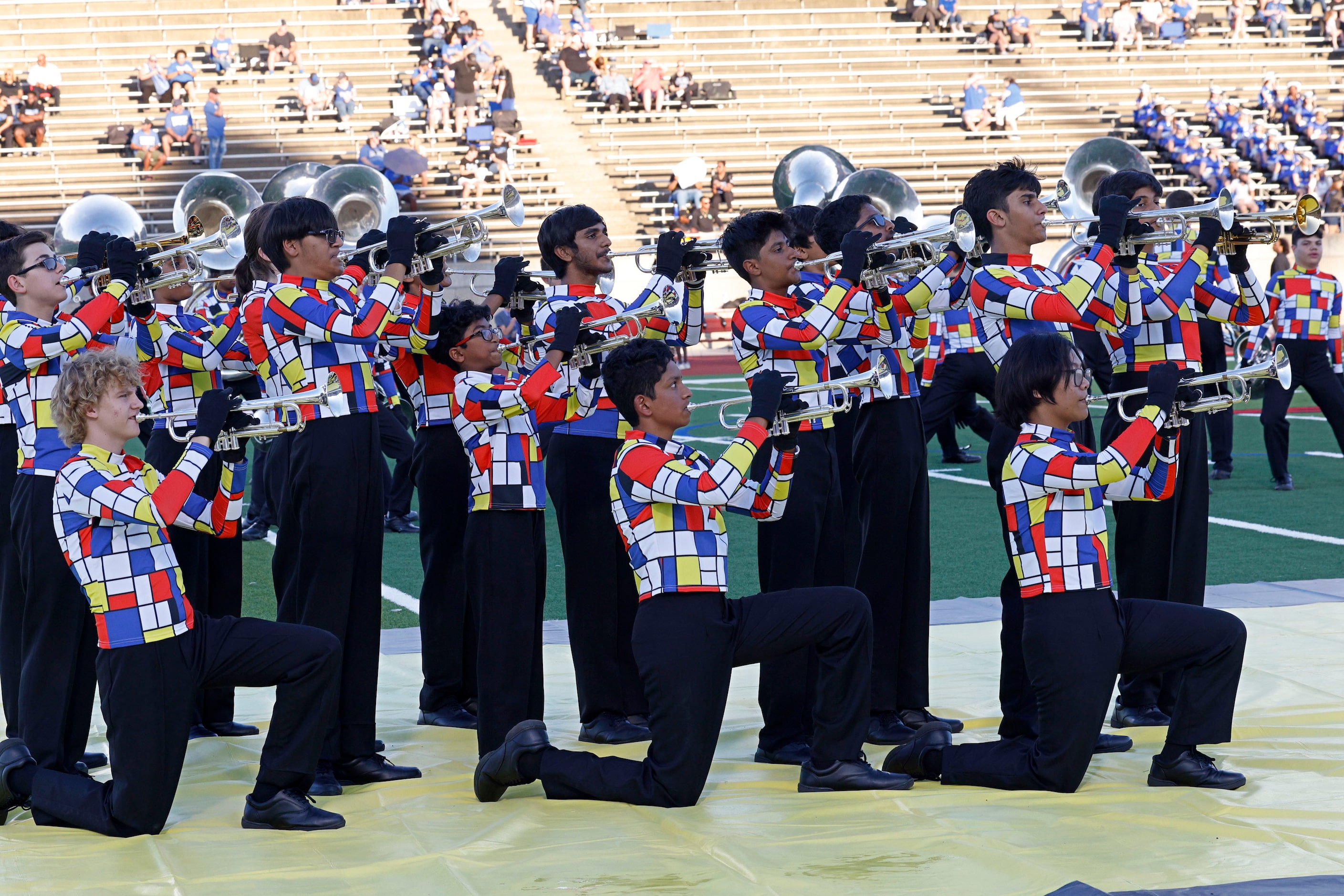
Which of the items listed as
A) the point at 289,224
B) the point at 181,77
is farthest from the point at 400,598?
the point at 181,77

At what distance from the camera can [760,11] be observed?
98.0ft

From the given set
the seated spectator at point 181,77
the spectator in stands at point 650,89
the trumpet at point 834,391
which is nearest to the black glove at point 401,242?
the trumpet at point 834,391

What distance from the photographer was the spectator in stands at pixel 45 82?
25141 millimetres

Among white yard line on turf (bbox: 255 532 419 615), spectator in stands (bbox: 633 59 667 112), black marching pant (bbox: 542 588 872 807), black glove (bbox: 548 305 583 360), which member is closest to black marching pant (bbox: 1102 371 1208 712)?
black marching pant (bbox: 542 588 872 807)

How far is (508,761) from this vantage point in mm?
4523

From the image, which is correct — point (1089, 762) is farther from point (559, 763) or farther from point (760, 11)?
point (760, 11)

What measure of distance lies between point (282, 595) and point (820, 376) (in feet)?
6.27

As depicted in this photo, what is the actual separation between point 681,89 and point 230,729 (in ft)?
76.5

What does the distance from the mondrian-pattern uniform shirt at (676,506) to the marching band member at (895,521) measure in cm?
84

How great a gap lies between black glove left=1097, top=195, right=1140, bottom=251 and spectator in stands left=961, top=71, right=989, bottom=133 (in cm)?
2293

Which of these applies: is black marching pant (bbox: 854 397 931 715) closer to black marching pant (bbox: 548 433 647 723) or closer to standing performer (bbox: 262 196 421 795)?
black marching pant (bbox: 548 433 647 723)

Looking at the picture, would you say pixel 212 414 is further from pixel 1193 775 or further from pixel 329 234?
pixel 1193 775

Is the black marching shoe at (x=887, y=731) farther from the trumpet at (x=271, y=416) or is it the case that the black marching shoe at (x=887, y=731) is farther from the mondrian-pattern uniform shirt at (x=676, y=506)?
the trumpet at (x=271, y=416)

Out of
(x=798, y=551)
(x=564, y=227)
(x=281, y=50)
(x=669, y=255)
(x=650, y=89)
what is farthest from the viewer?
(x=650, y=89)
